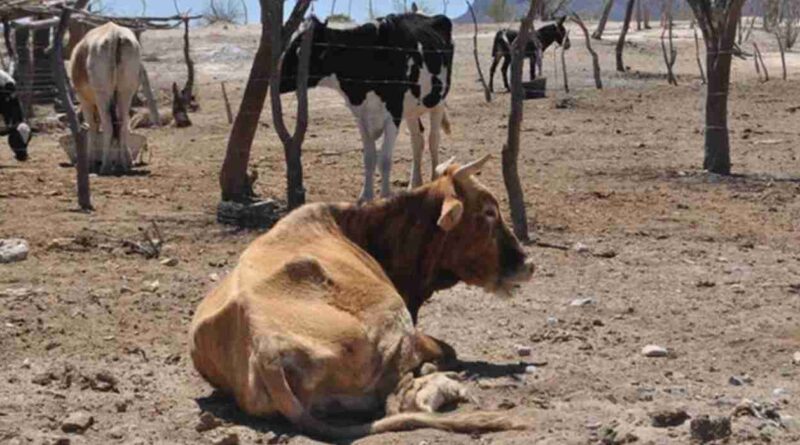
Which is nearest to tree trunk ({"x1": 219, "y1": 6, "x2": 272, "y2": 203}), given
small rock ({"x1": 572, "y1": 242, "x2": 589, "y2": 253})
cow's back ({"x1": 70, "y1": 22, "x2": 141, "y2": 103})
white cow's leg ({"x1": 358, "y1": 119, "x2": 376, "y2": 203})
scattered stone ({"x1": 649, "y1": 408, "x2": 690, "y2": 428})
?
white cow's leg ({"x1": 358, "y1": 119, "x2": 376, "y2": 203})

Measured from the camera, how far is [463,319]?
957 cm

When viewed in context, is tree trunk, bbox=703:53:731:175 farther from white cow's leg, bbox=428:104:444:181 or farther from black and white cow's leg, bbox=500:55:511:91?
black and white cow's leg, bbox=500:55:511:91

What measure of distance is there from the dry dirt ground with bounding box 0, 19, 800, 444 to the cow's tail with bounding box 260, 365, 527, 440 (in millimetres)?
105

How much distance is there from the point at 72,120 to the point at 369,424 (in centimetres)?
806

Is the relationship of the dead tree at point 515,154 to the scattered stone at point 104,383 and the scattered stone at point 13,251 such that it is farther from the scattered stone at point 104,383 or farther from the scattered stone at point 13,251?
the scattered stone at point 104,383

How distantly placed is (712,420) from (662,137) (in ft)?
51.8

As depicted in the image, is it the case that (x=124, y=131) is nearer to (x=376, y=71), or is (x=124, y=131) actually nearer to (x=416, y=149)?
(x=416, y=149)

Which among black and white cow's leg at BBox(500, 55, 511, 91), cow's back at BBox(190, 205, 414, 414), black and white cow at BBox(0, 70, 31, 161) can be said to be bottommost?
black and white cow's leg at BBox(500, 55, 511, 91)

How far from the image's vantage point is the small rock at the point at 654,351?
27.9 feet

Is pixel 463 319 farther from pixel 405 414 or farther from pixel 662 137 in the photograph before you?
pixel 662 137

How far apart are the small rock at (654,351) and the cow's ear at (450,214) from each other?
4.30 ft

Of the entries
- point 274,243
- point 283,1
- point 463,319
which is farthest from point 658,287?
point 283,1

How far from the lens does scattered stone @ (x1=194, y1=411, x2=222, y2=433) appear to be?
6.89 m

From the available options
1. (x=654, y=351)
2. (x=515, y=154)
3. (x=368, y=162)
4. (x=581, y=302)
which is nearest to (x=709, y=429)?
(x=654, y=351)
